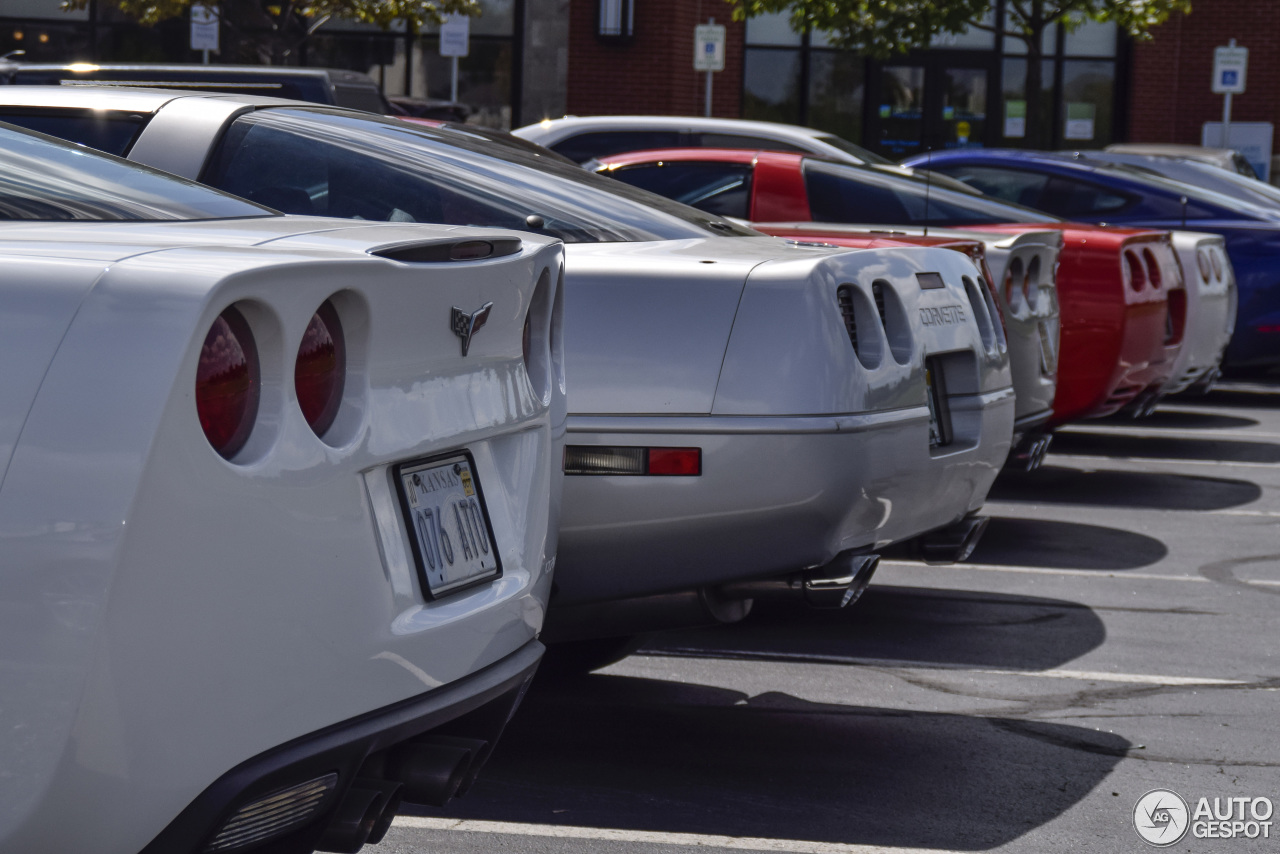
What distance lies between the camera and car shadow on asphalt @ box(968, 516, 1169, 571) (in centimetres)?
677

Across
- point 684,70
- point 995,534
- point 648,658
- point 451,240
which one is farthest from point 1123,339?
point 684,70

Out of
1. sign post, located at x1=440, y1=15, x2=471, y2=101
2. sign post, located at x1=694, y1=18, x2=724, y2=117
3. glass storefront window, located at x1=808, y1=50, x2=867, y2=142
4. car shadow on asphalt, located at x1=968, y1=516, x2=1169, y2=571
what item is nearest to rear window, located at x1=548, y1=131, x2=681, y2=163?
car shadow on asphalt, located at x1=968, y1=516, x2=1169, y2=571

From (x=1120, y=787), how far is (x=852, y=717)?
808mm

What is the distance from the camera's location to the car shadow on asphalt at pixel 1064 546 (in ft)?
22.2

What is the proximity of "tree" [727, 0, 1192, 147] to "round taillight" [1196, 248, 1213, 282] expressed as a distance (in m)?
9.82

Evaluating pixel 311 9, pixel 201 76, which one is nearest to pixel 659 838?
pixel 201 76

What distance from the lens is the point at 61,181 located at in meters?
2.95

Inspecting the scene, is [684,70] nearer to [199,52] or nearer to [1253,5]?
[199,52]

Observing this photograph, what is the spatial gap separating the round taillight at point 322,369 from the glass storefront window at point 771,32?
74.8ft

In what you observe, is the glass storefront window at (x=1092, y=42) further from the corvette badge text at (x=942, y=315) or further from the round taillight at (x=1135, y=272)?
the corvette badge text at (x=942, y=315)

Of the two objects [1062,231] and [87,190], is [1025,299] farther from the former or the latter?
[87,190]

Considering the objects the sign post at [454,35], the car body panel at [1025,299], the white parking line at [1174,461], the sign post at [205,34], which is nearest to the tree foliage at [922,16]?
the sign post at [454,35]

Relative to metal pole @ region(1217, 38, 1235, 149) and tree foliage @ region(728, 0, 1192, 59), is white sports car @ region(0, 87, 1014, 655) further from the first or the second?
metal pole @ region(1217, 38, 1235, 149)

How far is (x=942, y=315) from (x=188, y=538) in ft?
9.07
